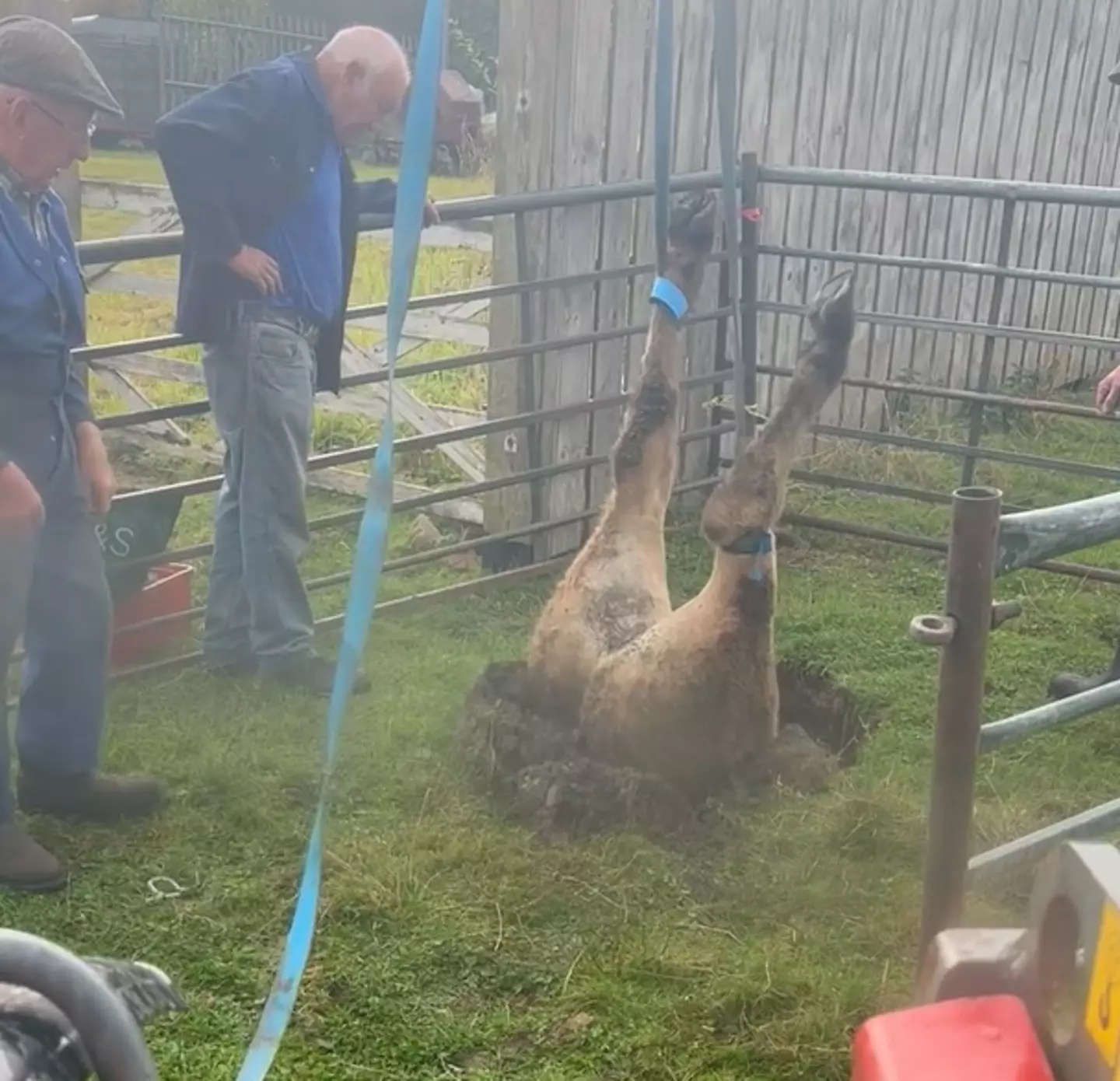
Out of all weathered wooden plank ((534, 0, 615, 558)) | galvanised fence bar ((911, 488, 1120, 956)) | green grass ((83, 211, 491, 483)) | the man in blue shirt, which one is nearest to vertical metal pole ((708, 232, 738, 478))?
weathered wooden plank ((534, 0, 615, 558))

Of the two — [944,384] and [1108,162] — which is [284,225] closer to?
[944,384]

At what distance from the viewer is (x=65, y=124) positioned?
3260 mm

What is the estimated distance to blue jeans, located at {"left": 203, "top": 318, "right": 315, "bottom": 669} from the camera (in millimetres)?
4477

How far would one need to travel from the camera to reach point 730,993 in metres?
3.08

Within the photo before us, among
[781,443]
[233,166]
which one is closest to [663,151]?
[781,443]

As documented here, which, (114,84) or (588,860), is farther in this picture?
(114,84)

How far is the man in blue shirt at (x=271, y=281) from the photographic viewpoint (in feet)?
13.9

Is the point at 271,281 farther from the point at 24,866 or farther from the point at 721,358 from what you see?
the point at 721,358

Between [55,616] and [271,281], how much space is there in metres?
1.27

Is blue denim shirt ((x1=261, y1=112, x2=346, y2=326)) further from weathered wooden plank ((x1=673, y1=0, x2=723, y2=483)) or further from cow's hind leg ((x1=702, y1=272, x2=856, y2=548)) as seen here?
weathered wooden plank ((x1=673, y1=0, x2=723, y2=483))

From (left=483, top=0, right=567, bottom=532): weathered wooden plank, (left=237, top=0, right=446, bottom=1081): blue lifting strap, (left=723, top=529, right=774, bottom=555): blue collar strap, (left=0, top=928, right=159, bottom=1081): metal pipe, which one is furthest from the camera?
(left=483, top=0, right=567, bottom=532): weathered wooden plank

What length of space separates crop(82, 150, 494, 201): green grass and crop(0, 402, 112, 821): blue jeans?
389 inches

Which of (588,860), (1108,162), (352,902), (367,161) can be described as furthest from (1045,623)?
(367,161)

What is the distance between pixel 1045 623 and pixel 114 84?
16.3m
